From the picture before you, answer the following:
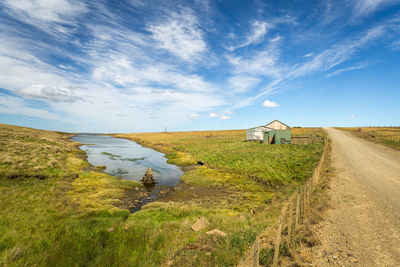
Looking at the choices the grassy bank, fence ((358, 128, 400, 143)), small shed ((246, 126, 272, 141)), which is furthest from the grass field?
small shed ((246, 126, 272, 141))

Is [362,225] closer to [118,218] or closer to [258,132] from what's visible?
[118,218]

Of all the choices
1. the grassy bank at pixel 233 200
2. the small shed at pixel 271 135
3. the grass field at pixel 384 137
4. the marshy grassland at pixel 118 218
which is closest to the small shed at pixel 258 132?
the small shed at pixel 271 135

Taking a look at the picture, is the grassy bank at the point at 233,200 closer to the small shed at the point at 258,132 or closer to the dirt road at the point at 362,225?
the dirt road at the point at 362,225

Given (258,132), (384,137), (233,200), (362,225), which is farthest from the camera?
(258,132)

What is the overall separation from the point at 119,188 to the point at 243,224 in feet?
→ 46.0

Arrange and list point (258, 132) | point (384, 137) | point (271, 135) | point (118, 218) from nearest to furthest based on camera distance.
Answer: point (118, 218)
point (271, 135)
point (384, 137)
point (258, 132)

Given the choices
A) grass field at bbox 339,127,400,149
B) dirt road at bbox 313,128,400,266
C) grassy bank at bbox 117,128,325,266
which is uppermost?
grass field at bbox 339,127,400,149

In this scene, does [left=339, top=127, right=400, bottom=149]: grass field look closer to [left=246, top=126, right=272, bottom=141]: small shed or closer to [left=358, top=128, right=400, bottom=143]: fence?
[left=358, top=128, right=400, bottom=143]: fence

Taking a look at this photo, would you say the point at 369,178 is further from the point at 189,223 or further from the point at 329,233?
the point at 189,223

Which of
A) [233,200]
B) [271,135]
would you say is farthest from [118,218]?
[271,135]

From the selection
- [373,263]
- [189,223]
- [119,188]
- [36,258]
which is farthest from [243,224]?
[119,188]

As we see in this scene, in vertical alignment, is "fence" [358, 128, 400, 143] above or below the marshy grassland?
above

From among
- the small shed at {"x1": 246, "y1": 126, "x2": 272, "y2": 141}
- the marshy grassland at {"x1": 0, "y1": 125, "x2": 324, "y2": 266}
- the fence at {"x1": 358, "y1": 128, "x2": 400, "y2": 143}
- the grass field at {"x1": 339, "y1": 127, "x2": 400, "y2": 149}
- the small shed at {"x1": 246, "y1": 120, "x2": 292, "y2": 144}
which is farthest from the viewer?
the small shed at {"x1": 246, "y1": 126, "x2": 272, "y2": 141}

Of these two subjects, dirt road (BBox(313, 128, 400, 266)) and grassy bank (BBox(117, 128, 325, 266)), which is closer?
dirt road (BBox(313, 128, 400, 266))
